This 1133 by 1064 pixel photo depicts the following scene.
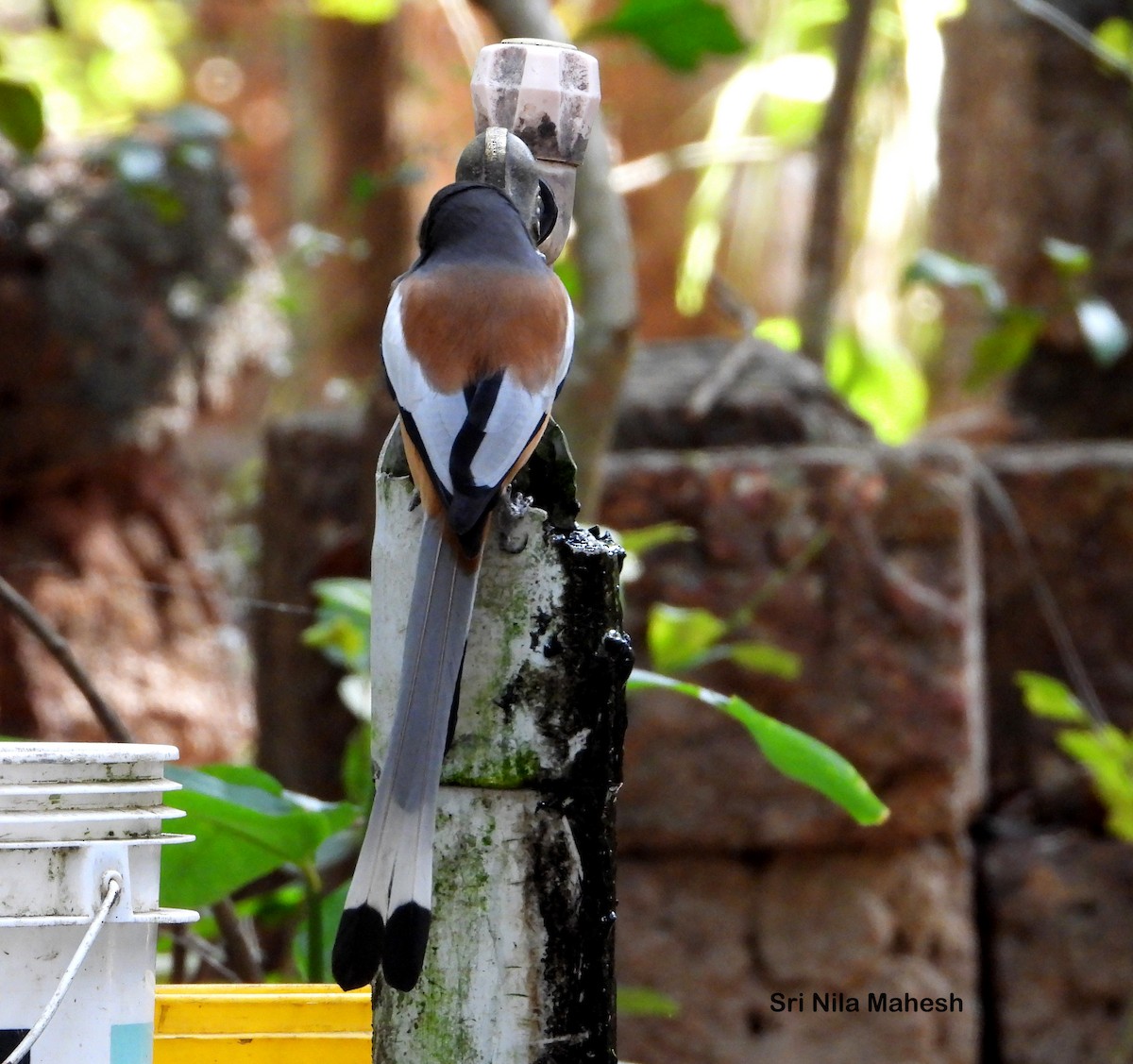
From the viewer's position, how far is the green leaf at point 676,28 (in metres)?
2.82

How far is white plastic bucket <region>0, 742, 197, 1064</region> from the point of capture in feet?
4.21

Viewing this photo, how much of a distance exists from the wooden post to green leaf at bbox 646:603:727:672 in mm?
1201

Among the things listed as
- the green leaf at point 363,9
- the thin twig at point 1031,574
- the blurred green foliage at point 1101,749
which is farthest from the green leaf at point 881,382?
the green leaf at point 363,9

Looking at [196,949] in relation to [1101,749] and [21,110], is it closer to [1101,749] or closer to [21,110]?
[21,110]

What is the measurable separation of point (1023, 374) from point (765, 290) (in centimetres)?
443

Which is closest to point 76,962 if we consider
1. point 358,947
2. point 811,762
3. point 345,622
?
point 358,947

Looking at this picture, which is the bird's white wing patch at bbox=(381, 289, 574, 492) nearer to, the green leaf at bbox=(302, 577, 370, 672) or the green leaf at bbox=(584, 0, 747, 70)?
the green leaf at bbox=(302, 577, 370, 672)

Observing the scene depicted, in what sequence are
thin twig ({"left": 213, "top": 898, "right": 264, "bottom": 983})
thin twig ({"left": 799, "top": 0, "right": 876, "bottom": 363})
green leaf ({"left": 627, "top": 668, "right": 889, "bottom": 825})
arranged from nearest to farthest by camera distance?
green leaf ({"left": 627, "top": 668, "right": 889, "bottom": 825}), thin twig ({"left": 213, "top": 898, "right": 264, "bottom": 983}), thin twig ({"left": 799, "top": 0, "right": 876, "bottom": 363})

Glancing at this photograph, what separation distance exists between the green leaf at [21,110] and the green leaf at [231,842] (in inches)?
43.8

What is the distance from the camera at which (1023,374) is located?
4.33 meters

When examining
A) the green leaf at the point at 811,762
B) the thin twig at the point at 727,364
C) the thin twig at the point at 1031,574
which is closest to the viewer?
the green leaf at the point at 811,762

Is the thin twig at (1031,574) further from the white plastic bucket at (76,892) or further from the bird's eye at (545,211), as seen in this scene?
the white plastic bucket at (76,892)

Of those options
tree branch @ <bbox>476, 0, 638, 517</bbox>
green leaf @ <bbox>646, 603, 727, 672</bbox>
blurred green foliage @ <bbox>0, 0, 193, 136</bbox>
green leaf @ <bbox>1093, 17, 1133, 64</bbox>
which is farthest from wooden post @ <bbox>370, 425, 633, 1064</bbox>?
blurred green foliage @ <bbox>0, 0, 193, 136</bbox>

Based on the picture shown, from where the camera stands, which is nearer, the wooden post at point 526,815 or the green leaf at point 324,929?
the wooden post at point 526,815
